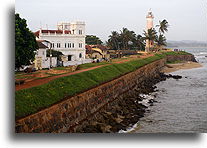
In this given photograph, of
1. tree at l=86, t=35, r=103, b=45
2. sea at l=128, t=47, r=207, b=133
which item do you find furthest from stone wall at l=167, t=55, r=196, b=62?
sea at l=128, t=47, r=207, b=133

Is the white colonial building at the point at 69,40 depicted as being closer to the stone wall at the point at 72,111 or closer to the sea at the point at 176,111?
the sea at the point at 176,111

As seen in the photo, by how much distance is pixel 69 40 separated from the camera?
47.3 m

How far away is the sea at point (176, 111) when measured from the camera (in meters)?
21.8

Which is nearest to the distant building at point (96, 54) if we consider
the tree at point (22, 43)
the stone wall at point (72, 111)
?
the stone wall at point (72, 111)

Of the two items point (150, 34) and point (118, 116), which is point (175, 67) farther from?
point (118, 116)

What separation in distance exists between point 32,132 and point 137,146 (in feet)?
16.9

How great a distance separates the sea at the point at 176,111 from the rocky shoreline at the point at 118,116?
0.57 metres

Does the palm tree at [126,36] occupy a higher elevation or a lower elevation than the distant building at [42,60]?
higher

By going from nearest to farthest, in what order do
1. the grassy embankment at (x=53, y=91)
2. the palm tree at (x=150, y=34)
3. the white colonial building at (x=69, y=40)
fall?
the grassy embankment at (x=53, y=91), the white colonial building at (x=69, y=40), the palm tree at (x=150, y=34)

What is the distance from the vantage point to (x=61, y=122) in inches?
703

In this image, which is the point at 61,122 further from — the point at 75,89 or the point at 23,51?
the point at 23,51

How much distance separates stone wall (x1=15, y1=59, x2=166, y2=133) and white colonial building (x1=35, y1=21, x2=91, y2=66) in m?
17.3

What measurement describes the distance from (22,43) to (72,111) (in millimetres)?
6269

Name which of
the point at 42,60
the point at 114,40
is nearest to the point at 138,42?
the point at 114,40
